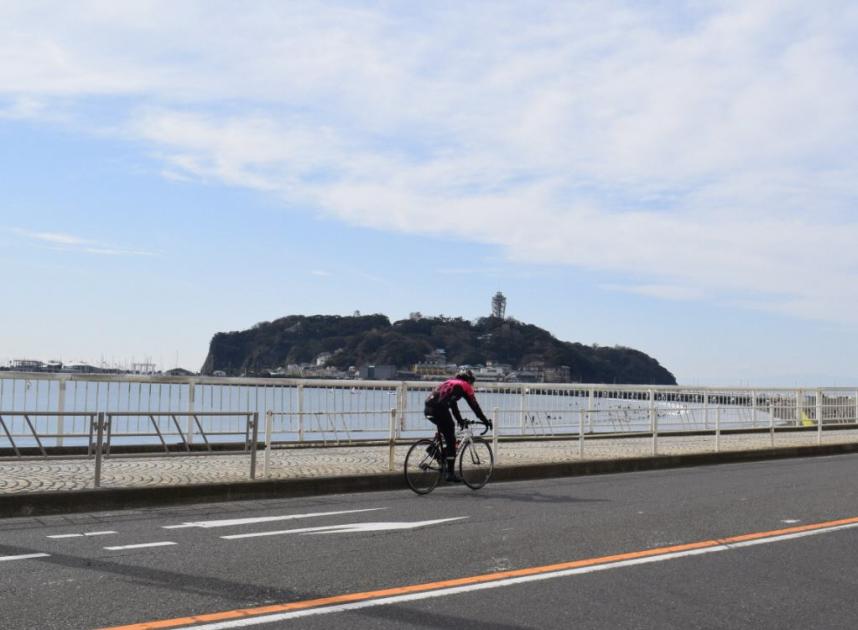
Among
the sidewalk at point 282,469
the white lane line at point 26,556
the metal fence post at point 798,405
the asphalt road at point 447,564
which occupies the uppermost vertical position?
the metal fence post at point 798,405

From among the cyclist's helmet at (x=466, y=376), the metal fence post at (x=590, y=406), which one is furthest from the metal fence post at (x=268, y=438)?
the metal fence post at (x=590, y=406)

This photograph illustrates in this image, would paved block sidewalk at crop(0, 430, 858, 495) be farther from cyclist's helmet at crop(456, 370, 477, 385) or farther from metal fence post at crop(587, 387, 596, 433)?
cyclist's helmet at crop(456, 370, 477, 385)

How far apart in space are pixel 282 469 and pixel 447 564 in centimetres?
779

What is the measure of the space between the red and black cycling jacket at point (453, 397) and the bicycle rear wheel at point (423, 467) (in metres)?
0.58

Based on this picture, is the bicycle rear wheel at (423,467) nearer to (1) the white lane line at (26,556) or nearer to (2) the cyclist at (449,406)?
(2) the cyclist at (449,406)

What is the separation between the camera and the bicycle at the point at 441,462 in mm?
13961

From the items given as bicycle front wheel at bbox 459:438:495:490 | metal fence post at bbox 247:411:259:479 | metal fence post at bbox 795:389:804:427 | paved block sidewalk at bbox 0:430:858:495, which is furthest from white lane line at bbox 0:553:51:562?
metal fence post at bbox 795:389:804:427

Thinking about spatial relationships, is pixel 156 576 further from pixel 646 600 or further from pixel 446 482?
pixel 446 482

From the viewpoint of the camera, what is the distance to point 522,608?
6516 mm

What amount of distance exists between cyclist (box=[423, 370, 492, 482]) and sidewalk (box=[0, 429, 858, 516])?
3.37 feet

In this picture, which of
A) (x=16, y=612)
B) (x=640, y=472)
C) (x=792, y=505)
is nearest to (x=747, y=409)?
(x=640, y=472)

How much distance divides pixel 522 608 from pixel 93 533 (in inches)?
208

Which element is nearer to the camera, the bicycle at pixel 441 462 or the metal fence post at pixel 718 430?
the bicycle at pixel 441 462

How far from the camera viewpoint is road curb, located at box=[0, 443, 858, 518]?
11.3 meters
